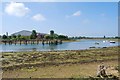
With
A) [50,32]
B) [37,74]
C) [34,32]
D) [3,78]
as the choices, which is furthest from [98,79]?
[50,32]

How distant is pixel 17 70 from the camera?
65.4ft

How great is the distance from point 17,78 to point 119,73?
23.7 feet

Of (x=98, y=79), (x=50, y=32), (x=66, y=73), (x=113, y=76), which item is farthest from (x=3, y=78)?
(x=50, y=32)

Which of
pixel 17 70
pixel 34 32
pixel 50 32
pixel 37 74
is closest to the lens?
pixel 37 74

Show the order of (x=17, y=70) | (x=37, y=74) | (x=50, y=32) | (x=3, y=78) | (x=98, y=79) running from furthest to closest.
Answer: (x=50, y=32) → (x=17, y=70) → (x=37, y=74) → (x=3, y=78) → (x=98, y=79)

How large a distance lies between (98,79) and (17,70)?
7.47m

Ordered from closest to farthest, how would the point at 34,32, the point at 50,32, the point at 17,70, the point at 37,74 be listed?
the point at 37,74, the point at 17,70, the point at 34,32, the point at 50,32

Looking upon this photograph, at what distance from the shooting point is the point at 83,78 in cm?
1562

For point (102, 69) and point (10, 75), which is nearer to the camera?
point (102, 69)

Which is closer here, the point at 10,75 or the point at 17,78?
the point at 17,78

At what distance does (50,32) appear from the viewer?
19262 cm

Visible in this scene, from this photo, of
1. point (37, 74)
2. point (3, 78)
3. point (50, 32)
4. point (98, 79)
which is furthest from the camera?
point (50, 32)

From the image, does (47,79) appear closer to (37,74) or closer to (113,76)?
(37,74)

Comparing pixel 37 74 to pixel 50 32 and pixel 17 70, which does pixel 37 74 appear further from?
pixel 50 32
